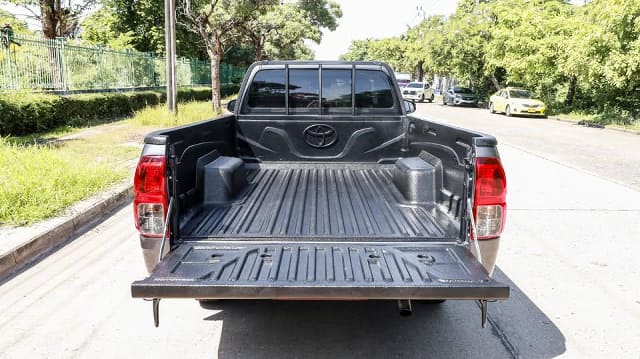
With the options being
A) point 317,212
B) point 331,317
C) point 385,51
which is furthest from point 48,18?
point 385,51

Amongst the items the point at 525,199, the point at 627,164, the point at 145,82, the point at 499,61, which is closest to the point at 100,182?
the point at 525,199

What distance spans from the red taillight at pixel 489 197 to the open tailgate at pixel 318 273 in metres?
0.22

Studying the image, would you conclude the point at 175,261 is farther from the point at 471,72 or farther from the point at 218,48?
the point at 471,72

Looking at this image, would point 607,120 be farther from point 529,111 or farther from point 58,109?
point 58,109

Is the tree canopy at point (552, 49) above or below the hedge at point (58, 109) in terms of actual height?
above

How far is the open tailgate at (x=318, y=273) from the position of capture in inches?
105

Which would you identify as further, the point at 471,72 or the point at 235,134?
the point at 471,72

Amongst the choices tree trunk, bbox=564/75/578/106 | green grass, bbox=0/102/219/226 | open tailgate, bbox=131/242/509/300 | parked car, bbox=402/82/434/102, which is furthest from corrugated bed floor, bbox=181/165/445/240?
parked car, bbox=402/82/434/102

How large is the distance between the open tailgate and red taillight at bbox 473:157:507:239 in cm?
22

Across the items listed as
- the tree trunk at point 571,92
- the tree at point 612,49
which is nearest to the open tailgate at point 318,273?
the tree at point 612,49

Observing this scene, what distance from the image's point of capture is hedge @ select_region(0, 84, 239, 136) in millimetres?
12445

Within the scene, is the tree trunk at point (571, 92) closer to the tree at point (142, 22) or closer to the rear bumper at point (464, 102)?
the rear bumper at point (464, 102)

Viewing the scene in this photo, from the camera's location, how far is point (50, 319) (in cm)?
388

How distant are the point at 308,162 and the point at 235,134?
0.84 meters
